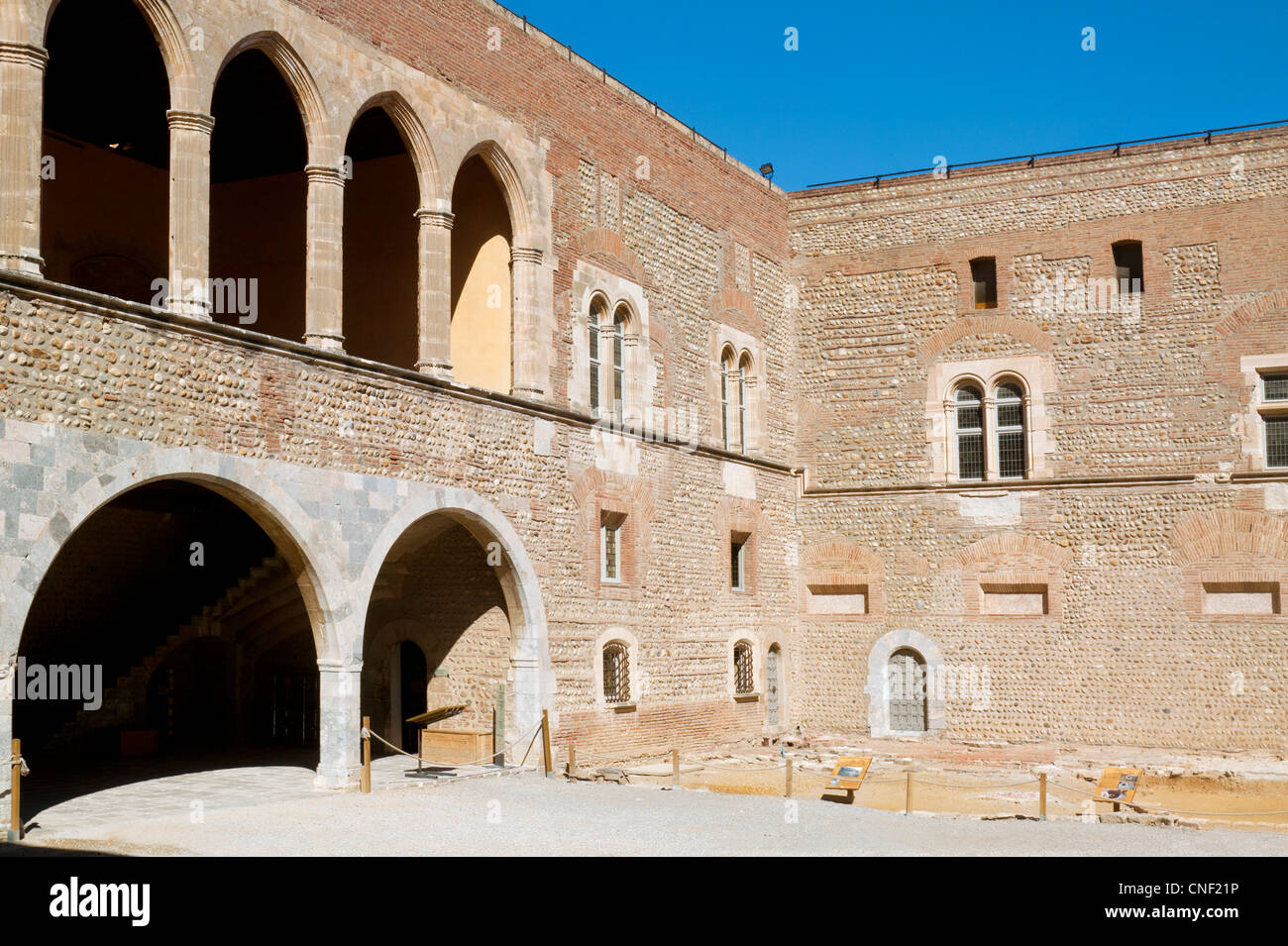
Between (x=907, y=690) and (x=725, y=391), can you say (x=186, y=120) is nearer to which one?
(x=725, y=391)

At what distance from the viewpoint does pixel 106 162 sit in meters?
20.4

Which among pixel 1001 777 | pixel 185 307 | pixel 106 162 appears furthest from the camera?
pixel 1001 777

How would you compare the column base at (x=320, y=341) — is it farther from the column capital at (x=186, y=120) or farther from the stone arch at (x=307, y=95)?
the column capital at (x=186, y=120)

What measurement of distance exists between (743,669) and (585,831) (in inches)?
422

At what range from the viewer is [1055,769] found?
2105cm

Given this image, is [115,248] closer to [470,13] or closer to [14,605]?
[470,13]

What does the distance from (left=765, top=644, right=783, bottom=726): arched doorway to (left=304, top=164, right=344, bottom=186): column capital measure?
12.0 m


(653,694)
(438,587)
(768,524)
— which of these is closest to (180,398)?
(438,587)

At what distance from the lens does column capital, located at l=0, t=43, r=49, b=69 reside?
1217cm

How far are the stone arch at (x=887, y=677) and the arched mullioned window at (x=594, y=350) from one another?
290 inches

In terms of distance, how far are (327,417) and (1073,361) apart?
44.1 ft

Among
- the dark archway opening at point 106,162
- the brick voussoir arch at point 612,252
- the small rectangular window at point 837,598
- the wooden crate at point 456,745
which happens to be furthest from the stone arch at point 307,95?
the small rectangular window at point 837,598

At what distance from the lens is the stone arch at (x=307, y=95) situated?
15.0 m

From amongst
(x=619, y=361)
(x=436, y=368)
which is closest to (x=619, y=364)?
(x=619, y=361)
